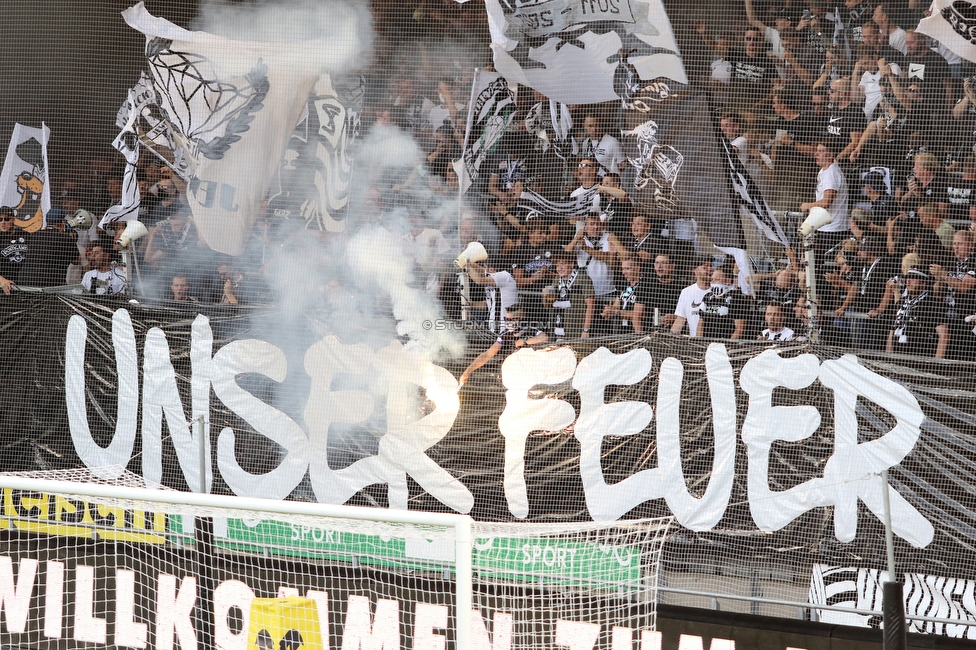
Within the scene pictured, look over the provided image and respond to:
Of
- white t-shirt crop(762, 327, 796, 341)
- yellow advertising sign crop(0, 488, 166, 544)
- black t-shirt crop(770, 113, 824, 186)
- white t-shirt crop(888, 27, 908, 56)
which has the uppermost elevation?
white t-shirt crop(888, 27, 908, 56)

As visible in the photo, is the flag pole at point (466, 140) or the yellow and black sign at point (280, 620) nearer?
the yellow and black sign at point (280, 620)

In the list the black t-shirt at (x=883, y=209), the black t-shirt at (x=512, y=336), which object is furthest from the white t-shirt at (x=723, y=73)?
the black t-shirt at (x=512, y=336)

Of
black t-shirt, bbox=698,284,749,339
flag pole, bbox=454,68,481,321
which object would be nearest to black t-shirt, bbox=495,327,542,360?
flag pole, bbox=454,68,481,321

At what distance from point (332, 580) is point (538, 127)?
10.3 feet

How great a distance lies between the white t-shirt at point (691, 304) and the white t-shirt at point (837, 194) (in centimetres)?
79

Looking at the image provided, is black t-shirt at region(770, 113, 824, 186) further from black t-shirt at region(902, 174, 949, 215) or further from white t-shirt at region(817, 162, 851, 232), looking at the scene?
black t-shirt at region(902, 174, 949, 215)

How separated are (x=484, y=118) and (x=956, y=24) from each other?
2.86 m

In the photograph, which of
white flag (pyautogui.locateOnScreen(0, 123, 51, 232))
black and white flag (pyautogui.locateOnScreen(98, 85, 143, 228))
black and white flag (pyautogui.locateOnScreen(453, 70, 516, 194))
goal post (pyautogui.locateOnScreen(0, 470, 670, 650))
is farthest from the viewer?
white flag (pyautogui.locateOnScreen(0, 123, 51, 232))

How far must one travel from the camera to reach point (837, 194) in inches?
234

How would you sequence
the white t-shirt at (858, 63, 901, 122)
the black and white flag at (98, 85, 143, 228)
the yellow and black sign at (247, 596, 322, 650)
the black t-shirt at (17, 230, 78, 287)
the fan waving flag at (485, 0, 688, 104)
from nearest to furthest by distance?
the yellow and black sign at (247, 596, 322, 650) < the white t-shirt at (858, 63, 901, 122) < the fan waving flag at (485, 0, 688, 104) < the black and white flag at (98, 85, 143, 228) < the black t-shirt at (17, 230, 78, 287)

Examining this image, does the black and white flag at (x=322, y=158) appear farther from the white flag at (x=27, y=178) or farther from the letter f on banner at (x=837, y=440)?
the letter f on banner at (x=837, y=440)

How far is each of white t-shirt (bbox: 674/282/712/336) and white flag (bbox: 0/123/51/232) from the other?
465 cm

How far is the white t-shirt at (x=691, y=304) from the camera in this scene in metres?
6.04

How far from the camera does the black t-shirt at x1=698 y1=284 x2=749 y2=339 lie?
5969mm
